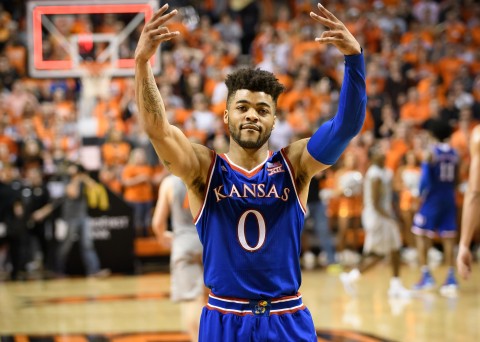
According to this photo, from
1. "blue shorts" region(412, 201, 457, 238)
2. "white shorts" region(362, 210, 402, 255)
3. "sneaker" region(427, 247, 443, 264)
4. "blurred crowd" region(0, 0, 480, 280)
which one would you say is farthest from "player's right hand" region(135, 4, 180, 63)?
"sneaker" region(427, 247, 443, 264)

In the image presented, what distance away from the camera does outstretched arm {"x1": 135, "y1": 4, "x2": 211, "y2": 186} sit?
11.9ft

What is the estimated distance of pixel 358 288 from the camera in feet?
38.0

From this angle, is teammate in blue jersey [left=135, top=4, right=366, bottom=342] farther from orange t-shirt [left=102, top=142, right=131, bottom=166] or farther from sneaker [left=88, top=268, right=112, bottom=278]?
orange t-shirt [left=102, top=142, right=131, bottom=166]

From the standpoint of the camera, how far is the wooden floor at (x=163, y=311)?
323 inches

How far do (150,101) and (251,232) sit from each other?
747mm

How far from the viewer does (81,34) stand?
13680 millimetres

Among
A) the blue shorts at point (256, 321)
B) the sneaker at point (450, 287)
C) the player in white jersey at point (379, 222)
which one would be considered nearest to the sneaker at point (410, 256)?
the player in white jersey at point (379, 222)

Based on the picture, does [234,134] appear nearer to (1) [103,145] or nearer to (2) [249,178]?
(2) [249,178]

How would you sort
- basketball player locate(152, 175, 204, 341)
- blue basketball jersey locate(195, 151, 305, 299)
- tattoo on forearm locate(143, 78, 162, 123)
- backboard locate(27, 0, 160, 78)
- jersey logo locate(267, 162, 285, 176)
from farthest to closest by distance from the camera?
backboard locate(27, 0, 160, 78), basketball player locate(152, 175, 204, 341), jersey logo locate(267, 162, 285, 176), blue basketball jersey locate(195, 151, 305, 299), tattoo on forearm locate(143, 78, 162, 123)

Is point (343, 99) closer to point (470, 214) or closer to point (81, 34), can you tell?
point (470, 214)

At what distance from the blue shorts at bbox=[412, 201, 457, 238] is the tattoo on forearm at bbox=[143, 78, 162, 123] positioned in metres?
8.12

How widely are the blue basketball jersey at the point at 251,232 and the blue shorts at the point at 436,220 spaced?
25.2 feet

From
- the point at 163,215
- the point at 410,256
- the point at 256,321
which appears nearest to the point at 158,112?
the point at 256,321

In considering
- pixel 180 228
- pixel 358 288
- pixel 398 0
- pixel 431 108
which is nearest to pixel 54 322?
pixel 180 228
